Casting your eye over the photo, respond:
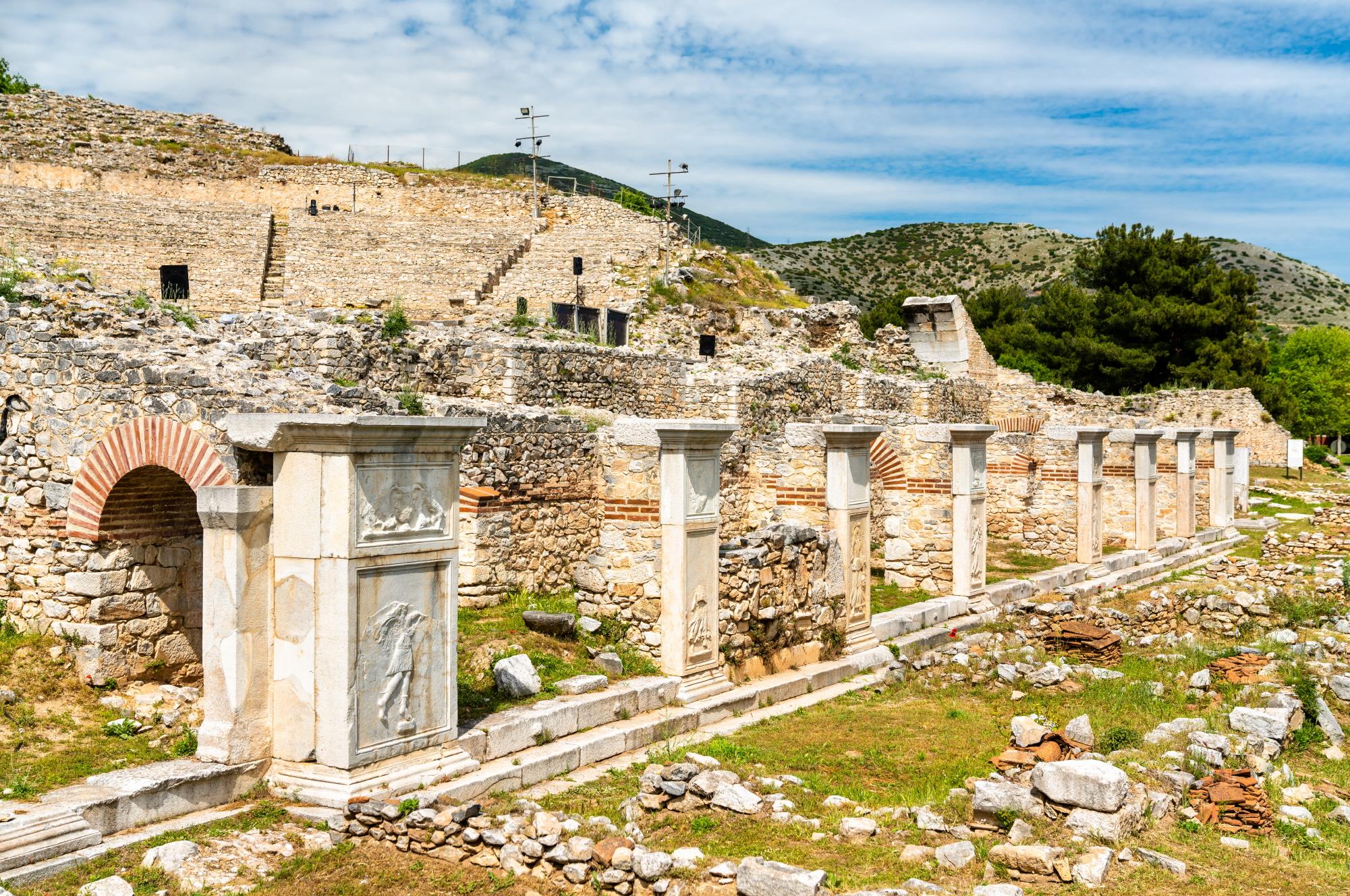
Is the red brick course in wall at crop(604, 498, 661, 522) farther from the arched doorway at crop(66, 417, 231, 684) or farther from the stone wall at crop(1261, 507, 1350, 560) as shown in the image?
the stone wall at crop(1261, 507, 1350, 560)

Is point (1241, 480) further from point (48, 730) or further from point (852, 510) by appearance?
point (48, 730)

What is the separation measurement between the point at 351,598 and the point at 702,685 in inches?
139

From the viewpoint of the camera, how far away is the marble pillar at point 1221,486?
790 inches

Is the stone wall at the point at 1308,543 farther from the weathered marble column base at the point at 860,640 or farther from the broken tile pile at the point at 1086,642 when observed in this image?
the weathered marble column base at the point at 860,640

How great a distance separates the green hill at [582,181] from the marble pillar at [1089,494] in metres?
23.2

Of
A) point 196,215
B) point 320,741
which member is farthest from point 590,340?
point 196,215

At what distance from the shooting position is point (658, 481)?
9094 millimetres

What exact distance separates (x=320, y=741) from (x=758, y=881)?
234 centimetres

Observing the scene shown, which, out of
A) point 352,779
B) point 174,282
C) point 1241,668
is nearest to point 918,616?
point 1241,668

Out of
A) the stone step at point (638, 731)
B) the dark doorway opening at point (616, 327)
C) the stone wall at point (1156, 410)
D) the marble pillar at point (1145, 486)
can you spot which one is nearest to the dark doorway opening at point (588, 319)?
the dark doorway opening at point (616, 327)

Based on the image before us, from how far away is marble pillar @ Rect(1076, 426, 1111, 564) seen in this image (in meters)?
15.2

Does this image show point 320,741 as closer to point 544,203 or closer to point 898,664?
point 898,664

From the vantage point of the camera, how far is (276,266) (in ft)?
89.8

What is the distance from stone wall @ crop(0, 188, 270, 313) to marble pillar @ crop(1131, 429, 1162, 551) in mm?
17622
